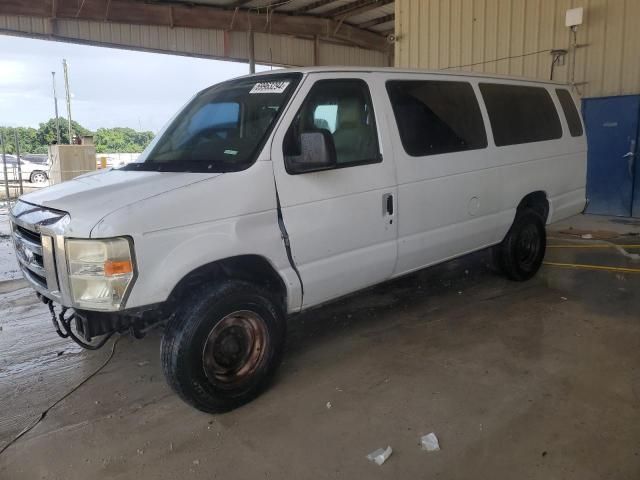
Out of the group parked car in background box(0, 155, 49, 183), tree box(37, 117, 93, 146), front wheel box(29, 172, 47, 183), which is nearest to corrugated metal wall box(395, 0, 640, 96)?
front wheel box(29, 172, 47, 183)

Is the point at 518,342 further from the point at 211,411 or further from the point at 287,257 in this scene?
the point at 211,411

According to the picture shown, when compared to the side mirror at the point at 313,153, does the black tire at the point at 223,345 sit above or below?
below

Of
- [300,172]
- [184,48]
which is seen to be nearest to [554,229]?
[300,172]

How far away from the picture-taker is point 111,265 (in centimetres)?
282

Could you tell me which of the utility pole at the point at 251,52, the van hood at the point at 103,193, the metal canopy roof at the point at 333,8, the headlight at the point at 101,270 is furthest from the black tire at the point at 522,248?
the utility pole at the point at 251,52

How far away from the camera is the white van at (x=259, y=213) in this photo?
293 centimetres

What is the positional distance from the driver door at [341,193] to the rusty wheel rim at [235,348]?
0.44 metres

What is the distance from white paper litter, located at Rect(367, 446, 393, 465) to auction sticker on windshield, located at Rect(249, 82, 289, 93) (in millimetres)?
2363

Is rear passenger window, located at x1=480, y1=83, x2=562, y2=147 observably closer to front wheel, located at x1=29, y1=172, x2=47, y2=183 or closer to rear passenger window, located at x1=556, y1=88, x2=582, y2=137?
rear passenger window, located at x1=556, y1=88, x2=582, y2=137

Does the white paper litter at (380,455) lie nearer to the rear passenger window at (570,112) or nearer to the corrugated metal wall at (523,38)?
the rear passenger window at (570,112)

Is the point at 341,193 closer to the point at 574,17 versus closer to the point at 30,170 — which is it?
the point at 574,17

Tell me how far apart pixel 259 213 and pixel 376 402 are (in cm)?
142

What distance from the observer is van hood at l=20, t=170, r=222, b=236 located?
113 inches

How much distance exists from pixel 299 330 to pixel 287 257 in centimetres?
140
